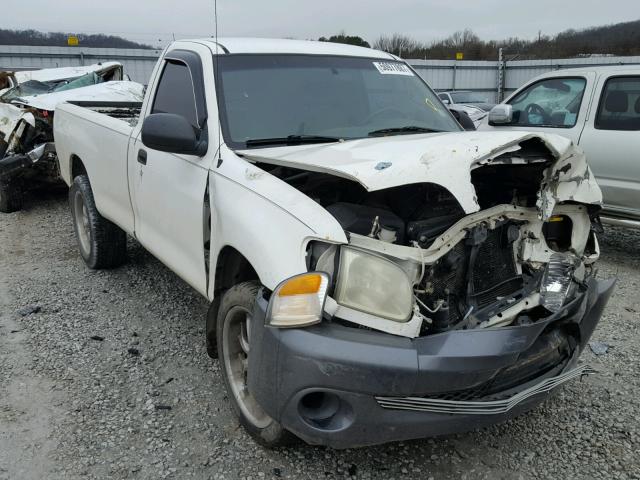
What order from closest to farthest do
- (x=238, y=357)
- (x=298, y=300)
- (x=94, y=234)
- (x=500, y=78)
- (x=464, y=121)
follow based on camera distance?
(x=298, y=300), (x=238, y=357), (x=464, y=121), (x=94, y=234), (x=500, y=78)

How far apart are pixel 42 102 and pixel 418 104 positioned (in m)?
5.82

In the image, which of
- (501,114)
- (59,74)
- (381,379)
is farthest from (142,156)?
(59,74)

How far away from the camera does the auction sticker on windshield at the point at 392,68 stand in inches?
157

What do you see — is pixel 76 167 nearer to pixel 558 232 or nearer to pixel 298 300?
pixel 298 300

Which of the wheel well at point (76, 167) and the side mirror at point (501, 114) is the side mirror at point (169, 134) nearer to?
the wheel well at point (76, 167)

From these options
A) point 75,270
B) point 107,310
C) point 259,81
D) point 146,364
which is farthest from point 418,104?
point 75,270

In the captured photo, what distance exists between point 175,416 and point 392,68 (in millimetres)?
2701

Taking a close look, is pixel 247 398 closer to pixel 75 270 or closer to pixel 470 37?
pixel 75 270

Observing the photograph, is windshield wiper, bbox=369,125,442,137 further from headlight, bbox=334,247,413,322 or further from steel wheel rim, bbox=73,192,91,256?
steel wheel rim, bbox=73,192,91,256

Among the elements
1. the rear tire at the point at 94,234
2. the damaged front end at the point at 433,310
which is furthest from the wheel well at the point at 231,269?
the rear tire at the point at 94,234

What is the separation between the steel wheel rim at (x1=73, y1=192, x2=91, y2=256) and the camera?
209 inches

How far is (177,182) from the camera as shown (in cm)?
335

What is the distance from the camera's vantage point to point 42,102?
25.2 feet

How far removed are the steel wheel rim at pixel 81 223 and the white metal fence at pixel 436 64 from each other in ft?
34.2
